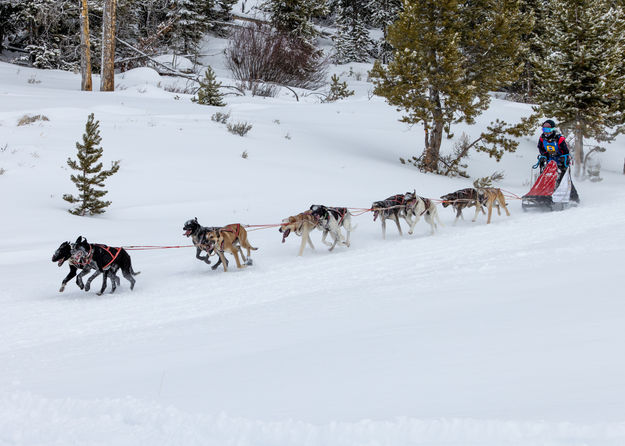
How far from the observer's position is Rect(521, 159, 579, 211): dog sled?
10719 mm

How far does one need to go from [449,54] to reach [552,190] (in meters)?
5.37

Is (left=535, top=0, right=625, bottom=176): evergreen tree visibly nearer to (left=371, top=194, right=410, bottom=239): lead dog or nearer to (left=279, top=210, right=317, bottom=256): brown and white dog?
(left=371, top=194, right=410, bottom=239): lead dog

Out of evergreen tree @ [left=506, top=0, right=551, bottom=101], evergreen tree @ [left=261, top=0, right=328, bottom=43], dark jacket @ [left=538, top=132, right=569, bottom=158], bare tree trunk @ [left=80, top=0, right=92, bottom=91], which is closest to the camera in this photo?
dark jacket @ [left=538, top=132, right=569, bottom=158]

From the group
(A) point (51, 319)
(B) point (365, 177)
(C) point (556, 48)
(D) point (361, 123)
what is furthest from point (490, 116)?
(A) point (51, 319)

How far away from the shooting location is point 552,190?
35.3 ft

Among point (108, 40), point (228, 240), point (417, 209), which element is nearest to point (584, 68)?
point (417, 209)

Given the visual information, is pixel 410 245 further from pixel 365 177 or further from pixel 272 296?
pixel 365 177

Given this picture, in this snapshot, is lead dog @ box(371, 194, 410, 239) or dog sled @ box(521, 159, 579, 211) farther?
dog sled @ box(521, 159, 579, 211)

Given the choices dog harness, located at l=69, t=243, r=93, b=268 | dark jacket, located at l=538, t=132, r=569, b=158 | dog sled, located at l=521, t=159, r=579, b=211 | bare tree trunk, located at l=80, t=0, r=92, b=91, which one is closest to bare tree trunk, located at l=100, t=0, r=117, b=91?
bare tree trunk, located at l=80, t=0, r=92, b=91

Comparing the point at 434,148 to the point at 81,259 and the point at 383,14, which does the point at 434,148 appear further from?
the point at 383,14

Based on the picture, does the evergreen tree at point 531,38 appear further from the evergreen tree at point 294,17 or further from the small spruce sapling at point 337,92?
the evergreen tree at point 294,17

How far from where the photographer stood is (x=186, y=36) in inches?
1173

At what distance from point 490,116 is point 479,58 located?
7831 millimetres

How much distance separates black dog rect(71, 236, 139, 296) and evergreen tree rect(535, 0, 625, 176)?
16.3 m
